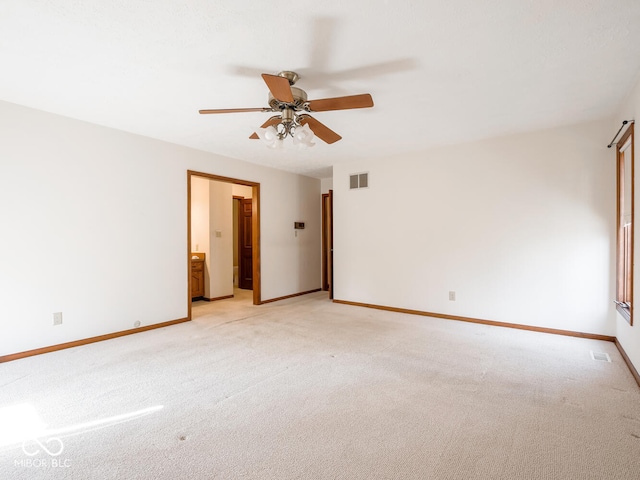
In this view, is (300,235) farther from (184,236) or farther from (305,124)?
(305,124)

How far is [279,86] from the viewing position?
83.2 inches

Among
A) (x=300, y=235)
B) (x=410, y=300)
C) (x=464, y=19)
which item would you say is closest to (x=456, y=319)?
(x=410, y=300)

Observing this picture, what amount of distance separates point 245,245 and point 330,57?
5791 mm

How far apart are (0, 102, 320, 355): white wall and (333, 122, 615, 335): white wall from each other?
267cm

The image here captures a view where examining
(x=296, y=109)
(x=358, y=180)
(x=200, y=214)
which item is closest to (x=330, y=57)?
(x=296, y=109)

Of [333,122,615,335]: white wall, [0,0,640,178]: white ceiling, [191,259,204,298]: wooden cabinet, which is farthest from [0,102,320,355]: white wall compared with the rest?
[333,122,615,335]: white wall

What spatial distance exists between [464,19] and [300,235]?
5.01 m

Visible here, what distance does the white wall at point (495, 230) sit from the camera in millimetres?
3719

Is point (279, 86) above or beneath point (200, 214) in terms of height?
above

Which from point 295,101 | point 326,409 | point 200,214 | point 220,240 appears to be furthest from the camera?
point 220,240

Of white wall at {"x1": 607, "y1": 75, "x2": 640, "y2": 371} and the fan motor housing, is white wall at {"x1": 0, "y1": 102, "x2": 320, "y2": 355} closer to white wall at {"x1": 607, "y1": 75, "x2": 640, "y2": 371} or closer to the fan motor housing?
the fan motor housing

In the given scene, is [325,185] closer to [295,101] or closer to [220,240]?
[220,240]

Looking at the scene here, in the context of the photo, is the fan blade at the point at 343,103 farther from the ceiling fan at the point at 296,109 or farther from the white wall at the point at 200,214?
the white wall at the point at 200,214

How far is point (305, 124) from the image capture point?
8.94 ft
